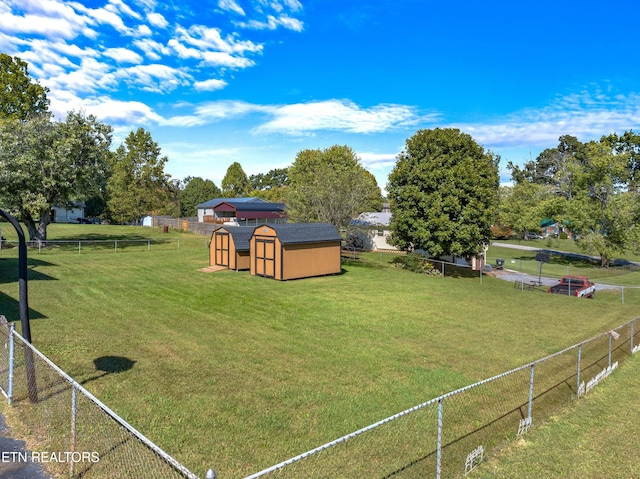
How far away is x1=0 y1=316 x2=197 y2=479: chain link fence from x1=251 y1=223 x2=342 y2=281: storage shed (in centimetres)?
1617

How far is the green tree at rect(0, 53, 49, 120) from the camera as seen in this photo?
1598 inches

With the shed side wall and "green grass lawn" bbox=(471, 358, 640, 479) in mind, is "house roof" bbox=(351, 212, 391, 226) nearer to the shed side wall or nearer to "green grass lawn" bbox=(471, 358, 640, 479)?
the shed side wall

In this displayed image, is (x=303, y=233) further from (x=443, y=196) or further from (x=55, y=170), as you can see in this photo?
(x=55, y=170)

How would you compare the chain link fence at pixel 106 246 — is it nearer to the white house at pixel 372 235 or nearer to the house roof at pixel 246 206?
the house roof at pixel 246 206

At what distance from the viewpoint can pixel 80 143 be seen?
3253 centimetres

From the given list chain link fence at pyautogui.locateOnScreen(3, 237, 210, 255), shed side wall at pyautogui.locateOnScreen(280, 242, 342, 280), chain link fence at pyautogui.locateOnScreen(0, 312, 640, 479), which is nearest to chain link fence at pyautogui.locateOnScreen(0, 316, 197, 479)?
chain link fence at pyautogui.locateOnScreen(0, 312, 640, 479)

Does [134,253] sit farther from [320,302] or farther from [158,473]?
[158,473]

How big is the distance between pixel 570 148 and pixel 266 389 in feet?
335

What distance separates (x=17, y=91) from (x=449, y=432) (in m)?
52.0

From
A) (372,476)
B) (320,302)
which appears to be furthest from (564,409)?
(320,302)

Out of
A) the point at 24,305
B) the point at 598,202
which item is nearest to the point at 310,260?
the point at 24,305

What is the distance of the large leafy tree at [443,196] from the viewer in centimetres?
3238

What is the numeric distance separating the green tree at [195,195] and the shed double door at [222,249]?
59.7 m

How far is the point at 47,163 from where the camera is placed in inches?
1190
